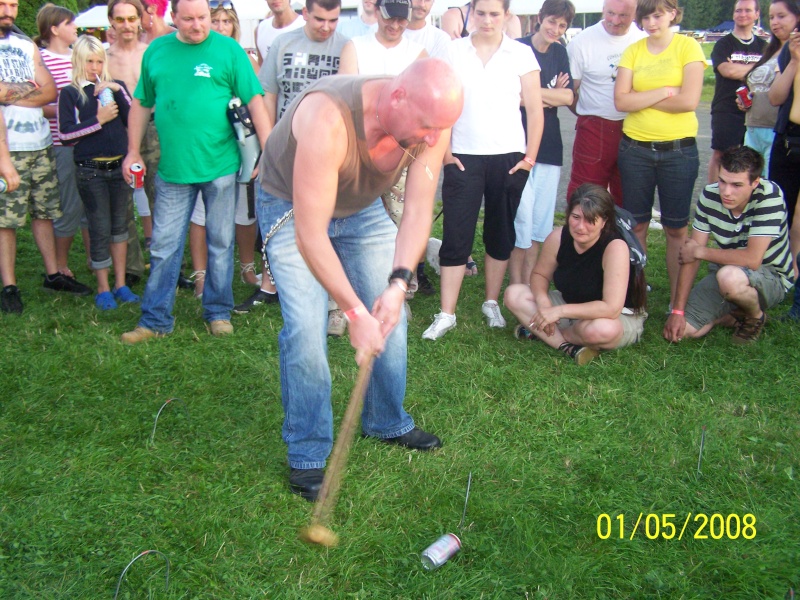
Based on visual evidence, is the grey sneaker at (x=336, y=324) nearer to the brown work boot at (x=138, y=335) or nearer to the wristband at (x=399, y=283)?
the brown work boot at (x=138, y=335)

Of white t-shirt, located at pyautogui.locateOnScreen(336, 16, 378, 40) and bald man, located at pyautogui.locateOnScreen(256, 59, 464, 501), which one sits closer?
bald man, located at pyautogui.locateOnScreen(256, 59, 464, 501)

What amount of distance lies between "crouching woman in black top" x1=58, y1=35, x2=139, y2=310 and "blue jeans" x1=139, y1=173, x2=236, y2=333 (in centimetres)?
66

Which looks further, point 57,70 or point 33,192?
point 57,70

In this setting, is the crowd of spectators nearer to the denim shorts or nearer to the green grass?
the denim shorts

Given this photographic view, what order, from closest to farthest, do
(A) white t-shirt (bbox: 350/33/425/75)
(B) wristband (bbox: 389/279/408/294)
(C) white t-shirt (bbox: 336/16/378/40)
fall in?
(B) wristband (bbox: 389/279/408/294) → (A) white t-shirt (bbox: 350/33/425/75) → (C) white t-shirt (bbox: 336/16/378/40)

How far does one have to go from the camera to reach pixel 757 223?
15.2ft

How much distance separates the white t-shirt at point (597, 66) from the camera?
551 centimetres

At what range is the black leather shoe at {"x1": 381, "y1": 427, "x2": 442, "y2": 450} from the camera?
3520mm

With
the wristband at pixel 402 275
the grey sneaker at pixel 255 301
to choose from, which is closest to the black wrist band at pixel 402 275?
the wristband at pixel 402 275

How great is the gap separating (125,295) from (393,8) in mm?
2670

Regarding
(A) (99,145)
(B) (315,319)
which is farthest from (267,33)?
(B) (315,319)

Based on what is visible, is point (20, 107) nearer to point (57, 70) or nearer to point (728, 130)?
point (57, 70)

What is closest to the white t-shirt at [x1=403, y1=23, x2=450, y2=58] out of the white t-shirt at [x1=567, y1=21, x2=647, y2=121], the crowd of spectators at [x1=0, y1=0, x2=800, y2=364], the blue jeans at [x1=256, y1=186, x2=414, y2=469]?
the crowd of spectators at [x1=0, y1=0, x2=800, y2=364]

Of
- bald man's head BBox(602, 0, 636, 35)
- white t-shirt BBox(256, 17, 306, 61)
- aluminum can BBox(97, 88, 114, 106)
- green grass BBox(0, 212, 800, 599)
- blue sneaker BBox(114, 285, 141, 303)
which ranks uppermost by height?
bald man's head BBox(602, 0, 636, 35)
